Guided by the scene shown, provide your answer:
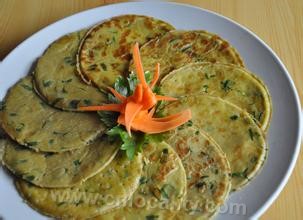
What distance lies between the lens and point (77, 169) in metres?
2.41

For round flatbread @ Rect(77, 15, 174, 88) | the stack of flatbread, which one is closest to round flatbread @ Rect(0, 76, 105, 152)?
the stack of flatbread

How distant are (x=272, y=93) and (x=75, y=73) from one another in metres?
1.31

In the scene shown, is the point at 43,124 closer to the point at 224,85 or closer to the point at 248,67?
the point at 224,85

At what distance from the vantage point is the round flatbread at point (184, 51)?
2.89 meters

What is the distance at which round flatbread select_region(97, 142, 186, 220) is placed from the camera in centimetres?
226

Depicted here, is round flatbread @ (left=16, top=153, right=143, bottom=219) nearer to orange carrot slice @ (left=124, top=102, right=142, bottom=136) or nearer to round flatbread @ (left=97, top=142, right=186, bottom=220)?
round flatbread @ (left=97, top=142, right=186, bottom=220)

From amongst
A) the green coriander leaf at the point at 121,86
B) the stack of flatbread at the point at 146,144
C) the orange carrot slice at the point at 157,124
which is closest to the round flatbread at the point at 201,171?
the stack of flatbread at the point at 146,144

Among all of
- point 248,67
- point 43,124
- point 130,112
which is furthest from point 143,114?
point 248,67

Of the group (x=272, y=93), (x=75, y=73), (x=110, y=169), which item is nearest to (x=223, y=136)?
(x=272, y=93)

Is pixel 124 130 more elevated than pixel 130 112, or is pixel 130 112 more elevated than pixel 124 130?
pixel 130 112

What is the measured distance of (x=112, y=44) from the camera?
3.02m

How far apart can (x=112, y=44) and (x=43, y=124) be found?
0.78 metres

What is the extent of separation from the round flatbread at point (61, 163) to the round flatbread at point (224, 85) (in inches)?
22.6

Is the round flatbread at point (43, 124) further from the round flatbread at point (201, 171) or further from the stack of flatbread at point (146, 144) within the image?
the round flatbread at point (201, 171)
